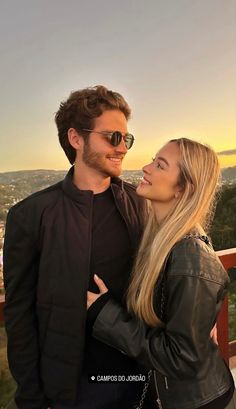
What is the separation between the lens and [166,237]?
1039mm

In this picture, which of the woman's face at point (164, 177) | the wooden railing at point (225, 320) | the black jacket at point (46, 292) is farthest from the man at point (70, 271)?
the wooden railing at point (225, 320)

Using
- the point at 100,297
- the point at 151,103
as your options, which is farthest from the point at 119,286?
the point at 151,103

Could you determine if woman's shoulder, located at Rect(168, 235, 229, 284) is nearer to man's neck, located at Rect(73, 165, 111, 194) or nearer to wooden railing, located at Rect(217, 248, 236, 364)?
man's neck, located at Rect(73, 165, 111, 194)

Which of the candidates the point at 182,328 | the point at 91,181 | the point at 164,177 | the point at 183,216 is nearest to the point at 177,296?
the point at 182,328

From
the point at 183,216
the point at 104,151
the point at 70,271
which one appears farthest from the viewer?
the point at 104,151

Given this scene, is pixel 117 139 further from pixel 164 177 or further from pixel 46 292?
pixel 46 292

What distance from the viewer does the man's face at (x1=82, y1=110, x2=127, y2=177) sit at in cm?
133

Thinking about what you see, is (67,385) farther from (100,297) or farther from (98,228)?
(98,228)

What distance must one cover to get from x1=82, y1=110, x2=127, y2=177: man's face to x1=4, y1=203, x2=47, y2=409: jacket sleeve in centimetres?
33

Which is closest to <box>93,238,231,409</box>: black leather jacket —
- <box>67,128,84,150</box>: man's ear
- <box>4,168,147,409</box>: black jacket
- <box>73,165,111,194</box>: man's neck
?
<box>4,168,147,409</box>: black jacket

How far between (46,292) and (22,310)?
0.12 meters

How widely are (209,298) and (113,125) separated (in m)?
0.77

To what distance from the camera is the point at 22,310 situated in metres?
1.20

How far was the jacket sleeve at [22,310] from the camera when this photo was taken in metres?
1.18
